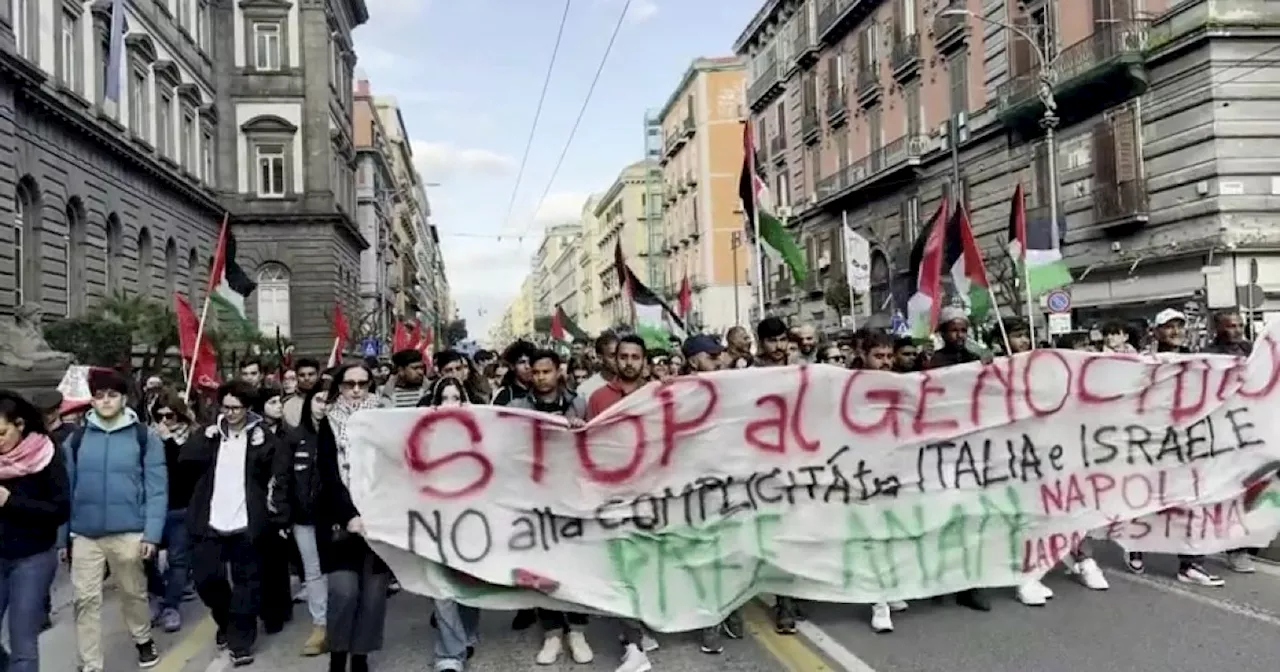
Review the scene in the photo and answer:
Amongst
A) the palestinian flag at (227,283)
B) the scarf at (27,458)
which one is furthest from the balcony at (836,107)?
the scarf at (27,458)

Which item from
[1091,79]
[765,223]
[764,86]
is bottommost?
[765,223]

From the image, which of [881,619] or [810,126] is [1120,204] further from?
[810,126]

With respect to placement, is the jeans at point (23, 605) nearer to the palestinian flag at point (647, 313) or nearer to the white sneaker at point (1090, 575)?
the white sneaker at point (1090, 575)

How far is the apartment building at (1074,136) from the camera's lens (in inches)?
925

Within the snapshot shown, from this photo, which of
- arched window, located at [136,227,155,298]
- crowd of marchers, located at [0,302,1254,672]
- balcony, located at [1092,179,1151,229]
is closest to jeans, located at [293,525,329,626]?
crowd of marchers, located at [0,302,1254,672]

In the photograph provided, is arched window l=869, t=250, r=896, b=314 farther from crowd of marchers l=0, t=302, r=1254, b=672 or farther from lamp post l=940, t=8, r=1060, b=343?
crowd of marchers l=0, t=302, r=1254, b=672

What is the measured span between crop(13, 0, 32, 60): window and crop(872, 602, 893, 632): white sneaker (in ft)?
77.0

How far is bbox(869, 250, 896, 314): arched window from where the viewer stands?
42406 mm

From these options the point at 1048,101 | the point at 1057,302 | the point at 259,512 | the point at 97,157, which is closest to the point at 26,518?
the point at 259,512

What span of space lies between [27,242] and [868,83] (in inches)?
1119

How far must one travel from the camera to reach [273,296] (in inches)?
1945

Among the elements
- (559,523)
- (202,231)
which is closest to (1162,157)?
(559,523)

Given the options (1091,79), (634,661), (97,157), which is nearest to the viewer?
(634,661)

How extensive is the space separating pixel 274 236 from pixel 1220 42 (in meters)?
37.1
